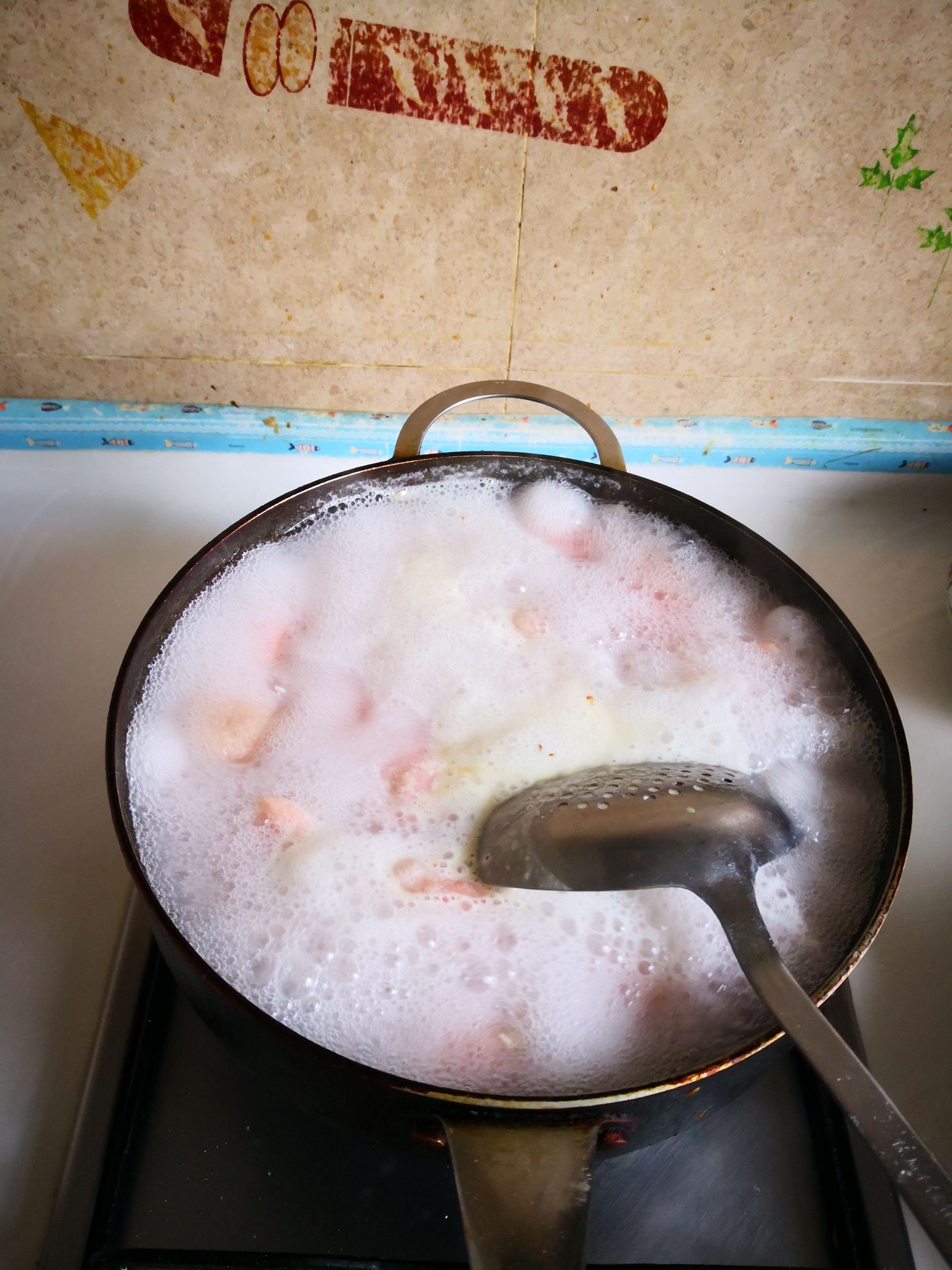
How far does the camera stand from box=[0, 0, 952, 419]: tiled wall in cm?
68

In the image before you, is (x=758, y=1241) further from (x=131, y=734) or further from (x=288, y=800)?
(x=131, y=734)

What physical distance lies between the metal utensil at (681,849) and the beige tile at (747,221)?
0.51m

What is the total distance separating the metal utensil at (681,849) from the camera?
0.44m

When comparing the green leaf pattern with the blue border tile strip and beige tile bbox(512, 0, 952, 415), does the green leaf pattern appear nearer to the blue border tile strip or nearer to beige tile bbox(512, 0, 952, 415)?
beige tile bbox(512, 0, 952, 415)

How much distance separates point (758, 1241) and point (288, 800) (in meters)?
0.44

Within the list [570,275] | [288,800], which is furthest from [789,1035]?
[570,275]

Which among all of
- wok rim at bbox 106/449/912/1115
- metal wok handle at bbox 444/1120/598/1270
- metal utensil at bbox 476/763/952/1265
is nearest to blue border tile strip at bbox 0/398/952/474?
wok rim at bbox 106/449/912/1115

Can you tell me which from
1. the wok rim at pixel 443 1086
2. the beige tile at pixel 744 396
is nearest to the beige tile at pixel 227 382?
the beige tile at pixel 744 396

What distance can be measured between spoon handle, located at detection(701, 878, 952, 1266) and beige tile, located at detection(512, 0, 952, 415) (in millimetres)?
623

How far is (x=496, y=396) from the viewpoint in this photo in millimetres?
727

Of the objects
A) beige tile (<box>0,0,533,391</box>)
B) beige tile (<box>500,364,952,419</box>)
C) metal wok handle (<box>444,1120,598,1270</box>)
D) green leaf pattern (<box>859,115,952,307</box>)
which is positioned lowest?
metal wok handle (<box>444,1120,598,1270</box>)

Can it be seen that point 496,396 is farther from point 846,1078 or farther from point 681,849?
point 846,1078

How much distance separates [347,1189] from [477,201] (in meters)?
0.83

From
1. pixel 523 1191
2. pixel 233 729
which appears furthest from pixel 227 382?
pixel 523 1191
